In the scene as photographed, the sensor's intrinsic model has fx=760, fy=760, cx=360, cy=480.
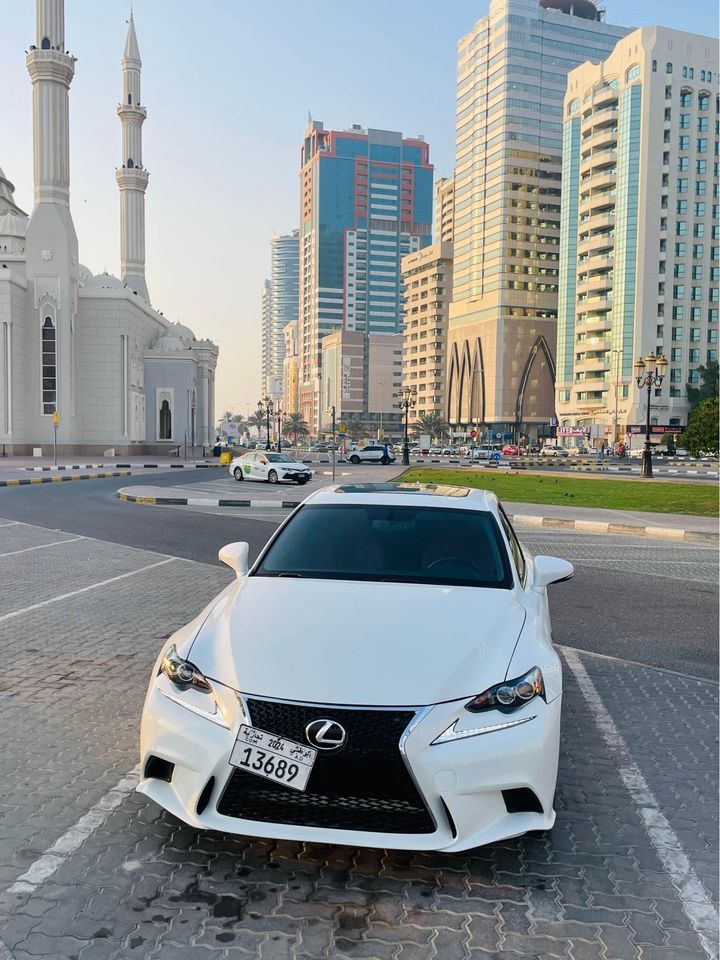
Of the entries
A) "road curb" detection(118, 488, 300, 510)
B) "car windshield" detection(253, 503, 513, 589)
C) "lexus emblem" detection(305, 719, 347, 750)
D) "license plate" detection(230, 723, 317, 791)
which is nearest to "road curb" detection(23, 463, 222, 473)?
"road curb" detection(118, 488, 300, 510)

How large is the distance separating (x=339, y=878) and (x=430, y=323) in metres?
154

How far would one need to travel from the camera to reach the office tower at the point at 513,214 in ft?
404

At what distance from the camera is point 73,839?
3.43m

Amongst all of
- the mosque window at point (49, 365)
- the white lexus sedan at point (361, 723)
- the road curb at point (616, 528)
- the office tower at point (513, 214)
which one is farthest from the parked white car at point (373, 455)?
the office tower at point (513, 214)

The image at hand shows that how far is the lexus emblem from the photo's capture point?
9.53 feet

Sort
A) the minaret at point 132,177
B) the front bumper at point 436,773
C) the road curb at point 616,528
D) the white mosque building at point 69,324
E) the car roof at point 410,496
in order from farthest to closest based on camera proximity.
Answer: the minaret at point 132,177, the white mosque building at point 69,324, the road curb at point 616,528, the car roof at point 410,496, the front bumper at point 436,773

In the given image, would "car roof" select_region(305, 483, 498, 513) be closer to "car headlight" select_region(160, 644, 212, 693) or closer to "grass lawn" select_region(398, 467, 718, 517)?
"car headlight" select_region(160, 644, 212, 693)

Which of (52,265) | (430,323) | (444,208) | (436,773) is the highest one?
(444,208)

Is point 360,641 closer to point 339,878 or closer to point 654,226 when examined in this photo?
point 339,878

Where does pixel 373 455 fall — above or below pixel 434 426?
below

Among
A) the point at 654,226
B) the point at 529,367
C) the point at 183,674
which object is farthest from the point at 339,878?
the point at 529,367

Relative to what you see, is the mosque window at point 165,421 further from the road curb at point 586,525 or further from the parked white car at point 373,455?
the road curb at point 586,525

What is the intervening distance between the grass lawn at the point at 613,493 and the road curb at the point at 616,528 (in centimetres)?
380

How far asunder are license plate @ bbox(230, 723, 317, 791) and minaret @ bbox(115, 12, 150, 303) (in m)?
85.2
